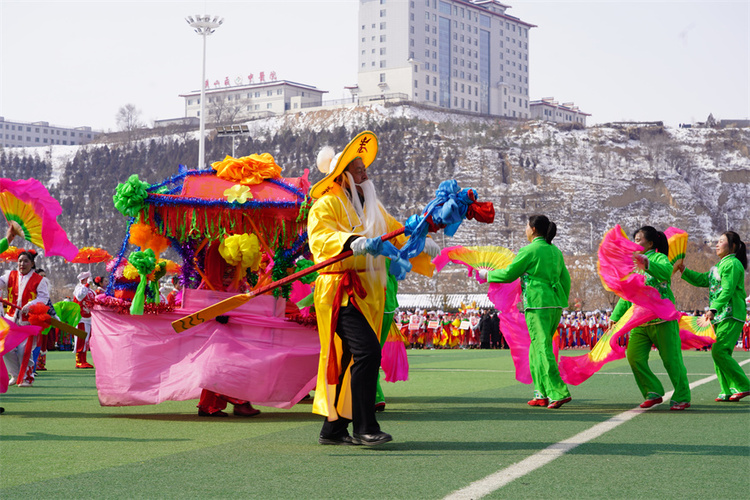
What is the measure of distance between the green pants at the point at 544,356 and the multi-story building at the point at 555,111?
139 meters

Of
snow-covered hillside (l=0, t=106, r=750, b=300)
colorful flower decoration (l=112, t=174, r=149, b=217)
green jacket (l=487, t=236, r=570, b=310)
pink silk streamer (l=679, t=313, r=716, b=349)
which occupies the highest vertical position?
snow-covered hillside (l=0, t=106, r=750, b=300)

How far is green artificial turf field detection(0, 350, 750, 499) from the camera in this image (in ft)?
14.4

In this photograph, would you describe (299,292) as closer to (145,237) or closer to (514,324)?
(145,237)

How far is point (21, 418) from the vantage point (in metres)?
7.68

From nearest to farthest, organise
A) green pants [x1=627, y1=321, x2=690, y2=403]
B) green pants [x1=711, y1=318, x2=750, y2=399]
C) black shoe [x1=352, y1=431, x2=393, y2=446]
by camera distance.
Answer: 1. black shoe [x1=352, y1=431, x2=393, y2=446]
2. green pants [x1=627, y1=321, x2=690, y2=403]
3. green pants [x1=711, y1=318, x2=750, y2=399]

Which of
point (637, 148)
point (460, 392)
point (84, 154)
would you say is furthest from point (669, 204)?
point (460, 392)

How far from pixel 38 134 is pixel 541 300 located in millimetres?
165201

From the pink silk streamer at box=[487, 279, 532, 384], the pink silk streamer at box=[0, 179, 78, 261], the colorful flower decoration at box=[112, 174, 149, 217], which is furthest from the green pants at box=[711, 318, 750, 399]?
the pink silk streamer at box=[0, 179, 78, 261]

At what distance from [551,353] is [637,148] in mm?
111642

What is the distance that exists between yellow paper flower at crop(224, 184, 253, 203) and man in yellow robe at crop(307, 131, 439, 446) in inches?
79.3

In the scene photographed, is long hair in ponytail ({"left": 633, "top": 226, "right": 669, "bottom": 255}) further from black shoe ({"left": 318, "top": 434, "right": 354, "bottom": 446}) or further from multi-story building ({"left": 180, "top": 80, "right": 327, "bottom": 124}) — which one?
multi-story building ({"left": 180, "top": 80, "right": 327, "bottom": 124})

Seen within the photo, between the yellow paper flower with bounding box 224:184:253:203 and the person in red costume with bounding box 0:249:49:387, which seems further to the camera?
the person in red costume with bounding box 0:249:49:387

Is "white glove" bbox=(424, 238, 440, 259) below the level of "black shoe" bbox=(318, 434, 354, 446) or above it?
above

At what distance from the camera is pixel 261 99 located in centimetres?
13800
